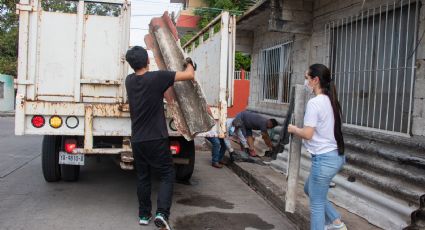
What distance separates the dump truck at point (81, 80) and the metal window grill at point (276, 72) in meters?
3.98

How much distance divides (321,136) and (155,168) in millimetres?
1756

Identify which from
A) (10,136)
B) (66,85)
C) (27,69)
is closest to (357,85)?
(66,85)

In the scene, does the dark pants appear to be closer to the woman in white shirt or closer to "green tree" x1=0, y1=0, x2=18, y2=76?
the woman in white shirt

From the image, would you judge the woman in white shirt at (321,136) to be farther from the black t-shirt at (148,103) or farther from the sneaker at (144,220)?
the sneaker at (144,220)

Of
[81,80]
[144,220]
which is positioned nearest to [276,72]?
[81,80]

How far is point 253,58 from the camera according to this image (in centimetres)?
1180

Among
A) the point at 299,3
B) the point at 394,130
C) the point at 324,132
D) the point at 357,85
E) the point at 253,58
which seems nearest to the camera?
the point at 324,132

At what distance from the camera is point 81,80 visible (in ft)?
16.9

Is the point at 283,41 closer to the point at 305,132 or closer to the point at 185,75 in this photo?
the point at 185,75

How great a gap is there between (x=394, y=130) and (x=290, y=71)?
12.7 ft

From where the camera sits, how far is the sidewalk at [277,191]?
15.6 feet

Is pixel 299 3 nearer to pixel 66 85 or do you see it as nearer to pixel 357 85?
pixel 357 85

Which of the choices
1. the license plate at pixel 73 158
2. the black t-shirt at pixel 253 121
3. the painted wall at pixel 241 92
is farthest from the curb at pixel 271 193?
the painted wall at pixel 241 92

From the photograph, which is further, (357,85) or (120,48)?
(357,85)
